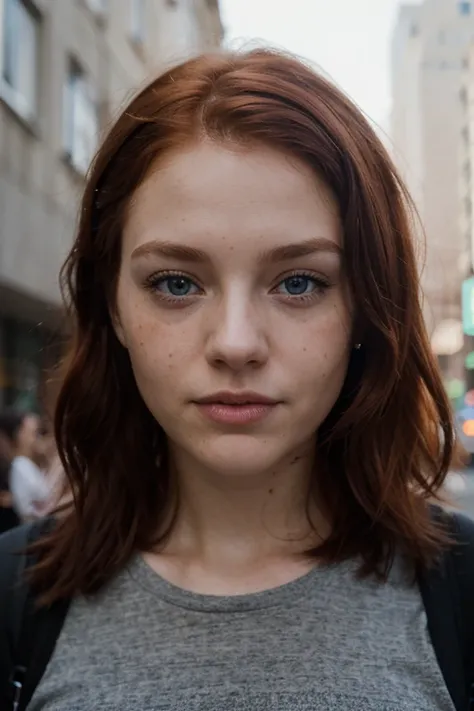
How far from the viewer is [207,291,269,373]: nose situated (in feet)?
3.29

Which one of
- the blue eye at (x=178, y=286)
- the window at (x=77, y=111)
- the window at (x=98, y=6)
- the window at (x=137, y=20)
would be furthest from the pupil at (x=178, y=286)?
the window at (x=137, y=20)

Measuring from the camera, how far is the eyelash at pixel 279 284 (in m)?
1.06

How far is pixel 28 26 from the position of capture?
26.0 ft

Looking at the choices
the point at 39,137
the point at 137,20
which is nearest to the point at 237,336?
the point at 39,137

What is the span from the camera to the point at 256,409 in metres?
1.04

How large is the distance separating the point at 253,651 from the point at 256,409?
0.31m

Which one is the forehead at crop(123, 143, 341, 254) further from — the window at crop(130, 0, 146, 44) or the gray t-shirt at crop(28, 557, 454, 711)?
the window at crop(130, 0, 146, 44)

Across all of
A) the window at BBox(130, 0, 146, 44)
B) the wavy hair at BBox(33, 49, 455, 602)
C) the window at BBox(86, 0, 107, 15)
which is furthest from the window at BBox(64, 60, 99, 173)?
the wavy hair at BBox(33, 49, 455, 602)

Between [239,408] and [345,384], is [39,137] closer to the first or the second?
[345,384]

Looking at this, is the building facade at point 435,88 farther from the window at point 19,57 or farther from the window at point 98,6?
the window at point 19,57

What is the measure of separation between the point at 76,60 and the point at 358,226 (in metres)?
8.76

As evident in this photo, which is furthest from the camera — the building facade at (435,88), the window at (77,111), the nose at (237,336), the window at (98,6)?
the building facade at (435,88)

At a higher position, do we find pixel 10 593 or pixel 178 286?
pixel 178 286

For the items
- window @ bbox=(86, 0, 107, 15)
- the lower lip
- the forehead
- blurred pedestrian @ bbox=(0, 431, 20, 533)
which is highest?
window @ bbox=(86, 0, 107, 15)
